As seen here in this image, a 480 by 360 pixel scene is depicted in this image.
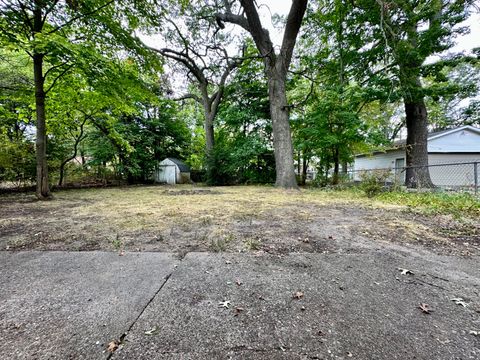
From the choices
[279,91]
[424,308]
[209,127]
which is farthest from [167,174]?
[424,308]

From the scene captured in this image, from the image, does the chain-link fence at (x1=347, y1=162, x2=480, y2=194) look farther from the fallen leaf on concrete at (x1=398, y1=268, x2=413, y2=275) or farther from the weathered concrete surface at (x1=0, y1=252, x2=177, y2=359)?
the weathered concrete surface at (x1=0, y1=252, x2=177, y2=359)

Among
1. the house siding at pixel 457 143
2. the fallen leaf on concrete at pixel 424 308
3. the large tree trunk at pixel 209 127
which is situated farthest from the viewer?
the large tree trunk at pixel 209 127

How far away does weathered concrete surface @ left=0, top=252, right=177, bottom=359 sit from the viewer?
94cm

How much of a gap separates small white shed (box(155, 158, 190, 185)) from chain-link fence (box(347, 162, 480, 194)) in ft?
35.7

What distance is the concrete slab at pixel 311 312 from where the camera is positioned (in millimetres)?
918

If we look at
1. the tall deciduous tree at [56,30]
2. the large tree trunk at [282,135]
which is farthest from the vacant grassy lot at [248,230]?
the large tree trunk at [282,135]

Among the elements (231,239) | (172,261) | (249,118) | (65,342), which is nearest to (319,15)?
(249,118)

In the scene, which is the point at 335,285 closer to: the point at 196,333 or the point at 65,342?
the point at 196,333

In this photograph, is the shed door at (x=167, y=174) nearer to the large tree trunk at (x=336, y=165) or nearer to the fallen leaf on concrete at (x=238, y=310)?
the large tree trunk at (x=336, y=165)

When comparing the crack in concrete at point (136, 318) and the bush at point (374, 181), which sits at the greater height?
the bush at point (374, 181)

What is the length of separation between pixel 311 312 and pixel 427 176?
10.3 metres

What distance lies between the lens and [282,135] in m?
8.22

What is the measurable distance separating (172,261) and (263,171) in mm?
10517

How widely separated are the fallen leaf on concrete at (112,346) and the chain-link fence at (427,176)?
21.7 ft
